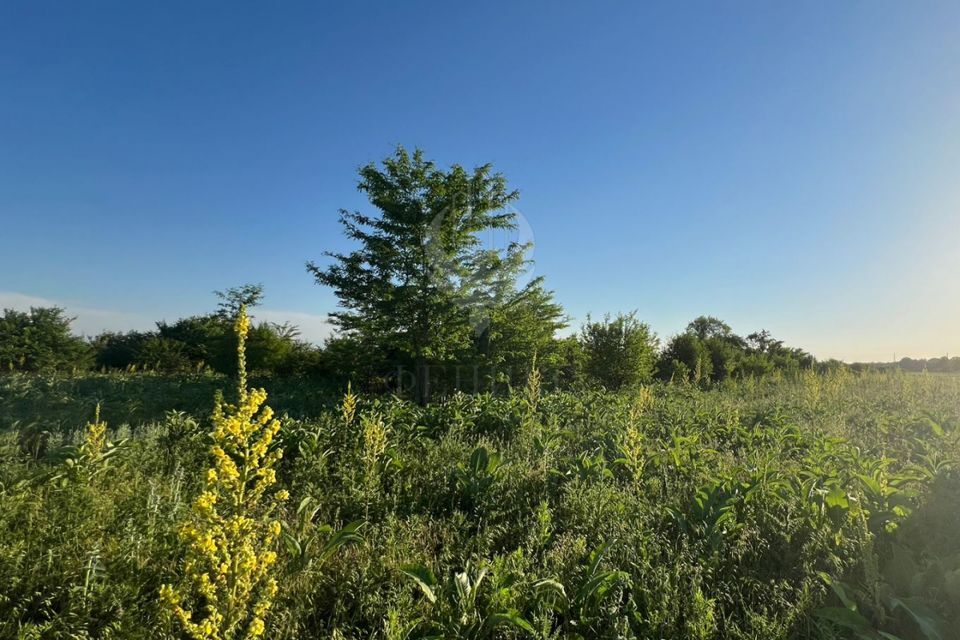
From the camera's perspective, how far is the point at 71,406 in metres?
8.12

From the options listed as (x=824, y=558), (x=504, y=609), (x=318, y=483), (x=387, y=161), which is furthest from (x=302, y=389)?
(x=824, y=558)

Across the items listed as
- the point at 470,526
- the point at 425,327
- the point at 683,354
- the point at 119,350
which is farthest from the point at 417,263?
the point at 119,350

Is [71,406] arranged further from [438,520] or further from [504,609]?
[504,609]

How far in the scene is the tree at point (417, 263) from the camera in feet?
30.9

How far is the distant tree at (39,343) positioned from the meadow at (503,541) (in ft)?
44.2

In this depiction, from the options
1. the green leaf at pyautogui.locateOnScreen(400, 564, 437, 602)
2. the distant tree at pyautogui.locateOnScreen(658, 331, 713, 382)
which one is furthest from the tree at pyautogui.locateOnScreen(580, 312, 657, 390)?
the green leaf at pyautogui.locateOnScreen(400, 564, 437, 602)

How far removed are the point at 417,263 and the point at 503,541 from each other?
23.0ft

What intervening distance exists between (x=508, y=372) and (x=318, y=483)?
28.2 ft

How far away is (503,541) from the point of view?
329cm

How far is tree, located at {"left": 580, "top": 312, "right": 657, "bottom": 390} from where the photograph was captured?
14438 mm

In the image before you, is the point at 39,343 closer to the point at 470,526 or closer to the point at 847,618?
the point at 470,526

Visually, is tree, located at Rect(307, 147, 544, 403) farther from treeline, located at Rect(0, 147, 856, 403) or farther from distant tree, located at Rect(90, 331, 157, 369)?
distant tree, located at Rect(90, 331, 157, 369)

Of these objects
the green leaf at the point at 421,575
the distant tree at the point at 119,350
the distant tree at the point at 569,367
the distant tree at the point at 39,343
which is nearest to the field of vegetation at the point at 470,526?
the green leaf at the point at 421,575

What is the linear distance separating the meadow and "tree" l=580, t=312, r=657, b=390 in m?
8.76
